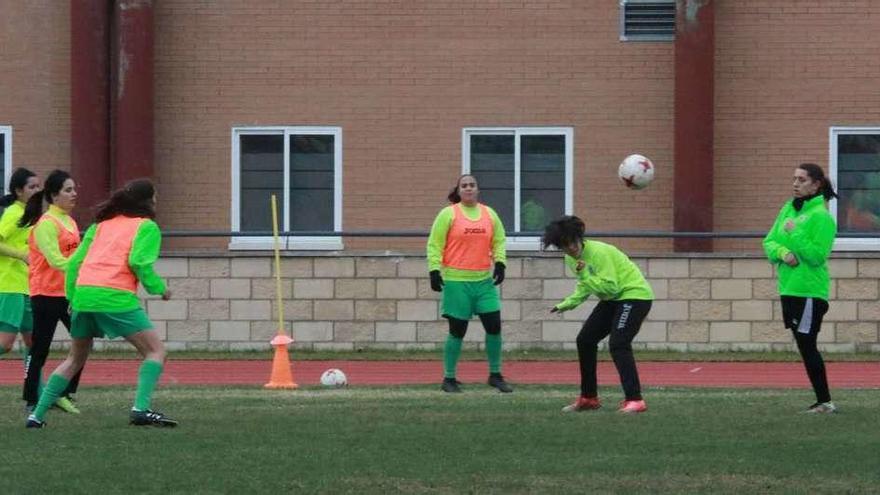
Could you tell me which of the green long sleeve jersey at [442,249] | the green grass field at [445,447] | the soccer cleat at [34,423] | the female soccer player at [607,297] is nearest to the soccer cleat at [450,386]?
the green grass field at [445,447]

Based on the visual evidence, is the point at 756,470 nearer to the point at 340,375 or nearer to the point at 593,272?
the point at 593,272

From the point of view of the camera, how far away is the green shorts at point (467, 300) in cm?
1599

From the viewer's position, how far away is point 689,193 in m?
23.0

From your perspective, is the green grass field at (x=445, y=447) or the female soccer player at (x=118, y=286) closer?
the green grass field at (x=445, y=447)

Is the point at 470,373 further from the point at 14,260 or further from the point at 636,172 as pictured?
the point at 14,260

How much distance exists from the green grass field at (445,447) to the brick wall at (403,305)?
7249 mm

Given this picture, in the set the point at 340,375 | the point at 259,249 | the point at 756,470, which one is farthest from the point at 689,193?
the point at 756,470

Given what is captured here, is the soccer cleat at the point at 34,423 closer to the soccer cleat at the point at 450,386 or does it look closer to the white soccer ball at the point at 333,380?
the soccer cleat at the point at 450,386

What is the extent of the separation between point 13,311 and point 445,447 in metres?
4.47

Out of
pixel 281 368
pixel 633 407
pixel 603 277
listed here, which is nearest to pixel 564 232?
pixel 603 277

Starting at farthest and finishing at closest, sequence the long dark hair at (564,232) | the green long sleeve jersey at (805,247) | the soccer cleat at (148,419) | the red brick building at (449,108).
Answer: the red brick building at (449,108), the long dark hair at (564,232), the green long sleeve jersey at (805,247), the soccer cleat at (148,419)

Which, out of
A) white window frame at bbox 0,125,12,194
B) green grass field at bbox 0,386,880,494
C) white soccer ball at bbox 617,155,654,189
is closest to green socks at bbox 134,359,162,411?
green grass field at bbox 0,386,880,494

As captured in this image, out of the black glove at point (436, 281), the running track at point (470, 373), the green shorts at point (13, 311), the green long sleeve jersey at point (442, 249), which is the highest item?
the green long sleeve jersey at point (442, 249)

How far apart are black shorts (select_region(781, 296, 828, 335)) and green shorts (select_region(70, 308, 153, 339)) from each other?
15.1ft
